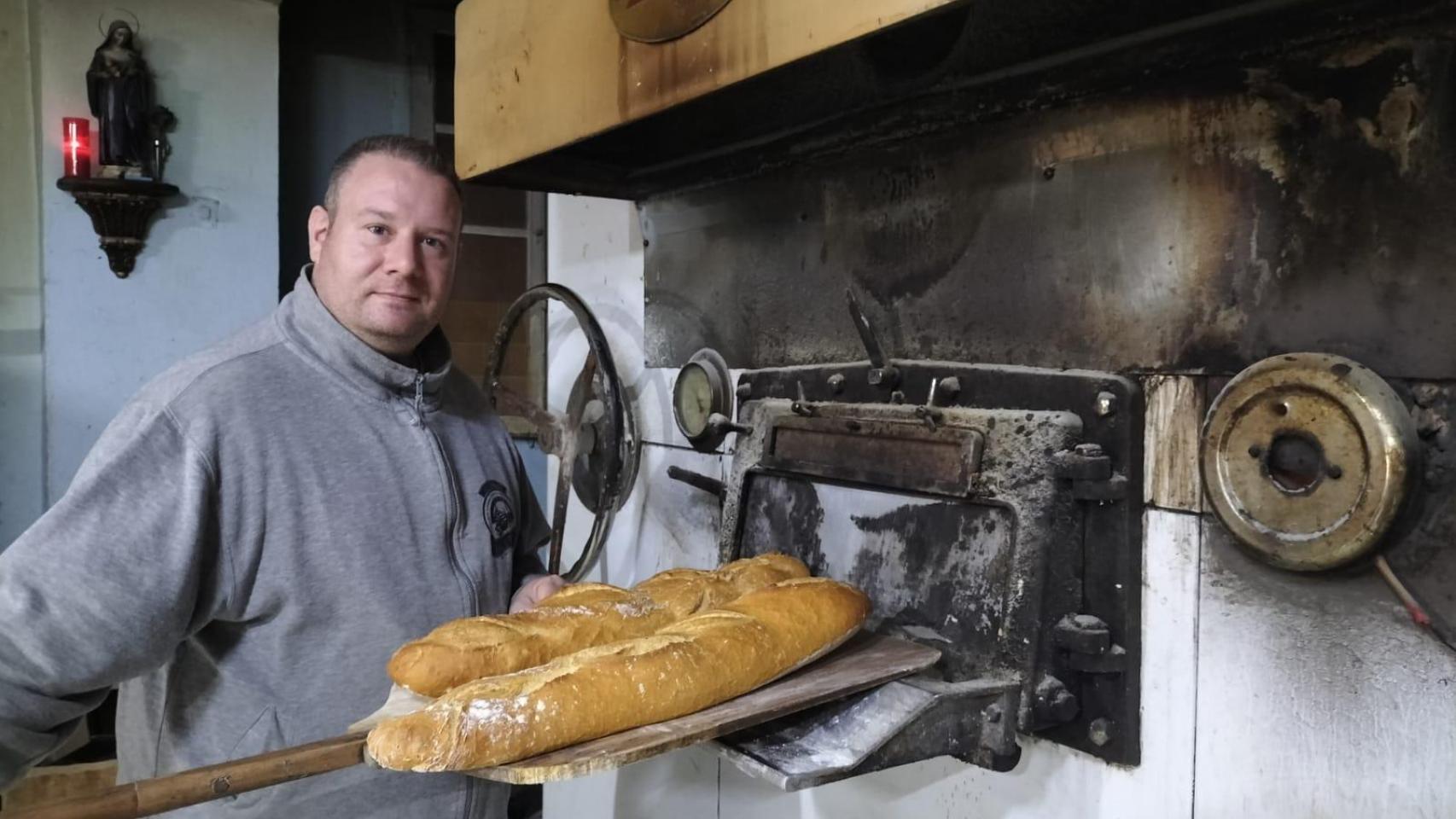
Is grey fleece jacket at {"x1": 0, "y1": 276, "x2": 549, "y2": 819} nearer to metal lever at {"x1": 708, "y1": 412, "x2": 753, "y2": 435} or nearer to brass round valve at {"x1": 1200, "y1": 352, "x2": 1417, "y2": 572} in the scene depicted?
metal lever at {"x1": 708, "y1": 412, "x2": 753, "y2": 435}

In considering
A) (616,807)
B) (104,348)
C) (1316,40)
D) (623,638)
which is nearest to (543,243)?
(104,348)

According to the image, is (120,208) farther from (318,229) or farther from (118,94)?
(318,229)

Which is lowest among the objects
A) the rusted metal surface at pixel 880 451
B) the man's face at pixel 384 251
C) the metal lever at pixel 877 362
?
the rusted metal surface at pixel 880 451

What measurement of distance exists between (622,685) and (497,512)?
0.69 metres

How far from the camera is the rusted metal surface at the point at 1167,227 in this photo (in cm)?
97

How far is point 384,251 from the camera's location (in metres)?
1.44

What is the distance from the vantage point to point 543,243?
466 cm

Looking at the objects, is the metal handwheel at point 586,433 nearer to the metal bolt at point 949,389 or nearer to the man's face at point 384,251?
the man's face at point 384,251

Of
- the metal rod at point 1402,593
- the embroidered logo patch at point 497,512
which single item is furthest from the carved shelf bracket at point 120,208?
the metal rod at point 1402,593

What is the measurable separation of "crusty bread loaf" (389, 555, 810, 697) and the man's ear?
72 cm

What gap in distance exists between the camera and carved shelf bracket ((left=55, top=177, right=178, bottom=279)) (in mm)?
3357

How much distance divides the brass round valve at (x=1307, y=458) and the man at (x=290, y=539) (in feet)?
3.45

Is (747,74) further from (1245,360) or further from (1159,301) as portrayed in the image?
(1245,360)

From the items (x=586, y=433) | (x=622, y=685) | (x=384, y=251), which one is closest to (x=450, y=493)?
(x=384, y=251)
